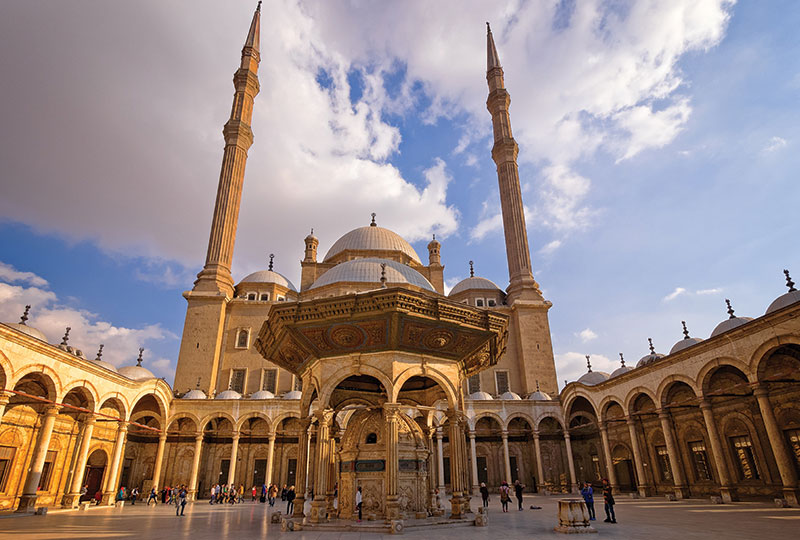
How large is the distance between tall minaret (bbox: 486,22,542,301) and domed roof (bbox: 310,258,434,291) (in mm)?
11915

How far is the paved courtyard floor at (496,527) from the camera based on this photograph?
26.9 ft

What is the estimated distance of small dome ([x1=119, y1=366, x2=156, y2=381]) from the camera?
940 inches

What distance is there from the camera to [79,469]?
1661 centimetres

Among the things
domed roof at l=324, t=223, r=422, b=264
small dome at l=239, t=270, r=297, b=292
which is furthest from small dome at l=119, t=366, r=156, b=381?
domed roof at l=324, t=223, r=422, b=264

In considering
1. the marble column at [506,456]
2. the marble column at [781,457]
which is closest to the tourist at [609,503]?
the marble column at [781,457]

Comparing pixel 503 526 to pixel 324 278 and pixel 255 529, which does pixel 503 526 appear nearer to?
pixel 255 529

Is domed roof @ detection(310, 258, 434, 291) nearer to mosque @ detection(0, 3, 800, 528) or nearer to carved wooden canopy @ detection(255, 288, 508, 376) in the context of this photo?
mosque @ detection(0, 3, 800, 528)

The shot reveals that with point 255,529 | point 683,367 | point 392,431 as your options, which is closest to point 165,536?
point 255,529

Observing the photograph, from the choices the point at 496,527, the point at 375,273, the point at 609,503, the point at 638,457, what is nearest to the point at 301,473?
the point at 496,527

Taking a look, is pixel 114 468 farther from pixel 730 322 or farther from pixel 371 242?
pixel 730 322

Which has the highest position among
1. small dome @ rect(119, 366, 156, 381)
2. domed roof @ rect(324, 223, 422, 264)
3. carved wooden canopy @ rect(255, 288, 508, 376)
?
domed roof @ rect(324, 223, 422, 264)

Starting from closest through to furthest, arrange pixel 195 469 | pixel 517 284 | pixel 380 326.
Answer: pixel 380 326 → pixel 195 469 → pixel 517 284

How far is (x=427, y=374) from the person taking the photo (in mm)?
10070

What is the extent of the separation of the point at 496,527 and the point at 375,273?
11.5 meters
